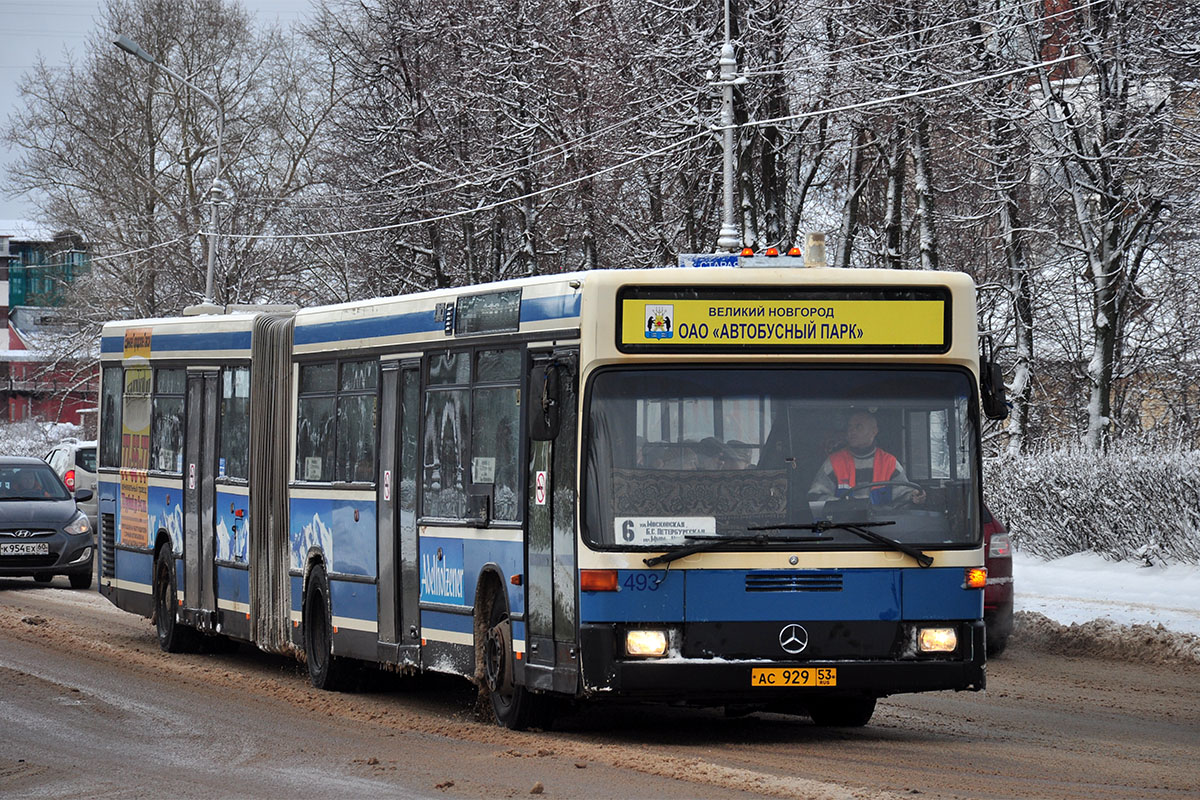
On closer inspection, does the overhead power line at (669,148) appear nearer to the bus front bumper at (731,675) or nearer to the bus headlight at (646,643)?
the bus front bumper at (731,675)

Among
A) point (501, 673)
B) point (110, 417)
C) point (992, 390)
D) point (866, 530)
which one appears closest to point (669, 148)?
point (110, 417)

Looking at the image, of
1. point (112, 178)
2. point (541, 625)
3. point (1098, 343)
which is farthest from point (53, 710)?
point (112, 178)

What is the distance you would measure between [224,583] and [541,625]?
644 cm

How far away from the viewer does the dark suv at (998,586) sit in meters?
16.2

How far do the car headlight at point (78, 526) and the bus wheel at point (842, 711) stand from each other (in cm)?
1466

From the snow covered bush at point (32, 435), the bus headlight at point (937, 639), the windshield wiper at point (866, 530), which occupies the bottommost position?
the bus headlight at point (937, 639)

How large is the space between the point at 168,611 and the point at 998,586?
24.1ft

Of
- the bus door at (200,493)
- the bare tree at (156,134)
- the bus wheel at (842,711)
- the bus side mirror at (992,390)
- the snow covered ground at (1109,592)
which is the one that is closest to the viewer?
the bus side mirror at (992,390)

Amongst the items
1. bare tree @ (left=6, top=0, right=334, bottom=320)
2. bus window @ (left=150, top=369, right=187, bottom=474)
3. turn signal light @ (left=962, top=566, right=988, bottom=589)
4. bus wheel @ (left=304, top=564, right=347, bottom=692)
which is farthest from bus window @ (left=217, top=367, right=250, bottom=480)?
bare tree @ (left=6, top=0, right=334, bottom=320)

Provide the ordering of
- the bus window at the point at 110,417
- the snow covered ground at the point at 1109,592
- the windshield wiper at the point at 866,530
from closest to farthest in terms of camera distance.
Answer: the windshield wiper at the point at 866,530, the snow covered ground at the point at 1109,592, the bus window at the point at 110,417

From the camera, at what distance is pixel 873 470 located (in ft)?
35.3

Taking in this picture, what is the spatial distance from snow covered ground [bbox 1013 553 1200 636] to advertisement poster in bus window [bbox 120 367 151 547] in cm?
834

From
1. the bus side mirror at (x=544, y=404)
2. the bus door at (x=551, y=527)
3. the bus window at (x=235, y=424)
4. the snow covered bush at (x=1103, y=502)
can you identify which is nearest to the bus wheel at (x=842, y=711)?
the bus door at (x=551, y=527)

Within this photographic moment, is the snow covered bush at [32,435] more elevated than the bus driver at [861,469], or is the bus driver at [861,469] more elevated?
the snow covered bush at [32,435]
